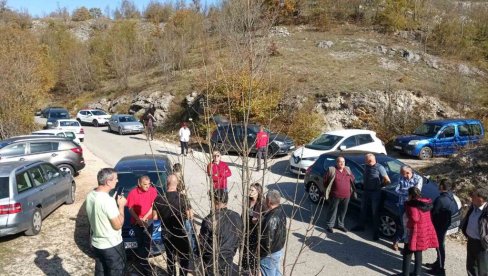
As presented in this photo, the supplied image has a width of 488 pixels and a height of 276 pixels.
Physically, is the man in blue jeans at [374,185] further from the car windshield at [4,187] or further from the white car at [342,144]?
the car windshield at [4,187]

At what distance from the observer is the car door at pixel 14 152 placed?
41.1 ft

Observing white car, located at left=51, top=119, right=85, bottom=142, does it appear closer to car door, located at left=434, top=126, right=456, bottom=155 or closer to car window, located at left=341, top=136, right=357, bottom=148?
car window, located at left=341, top=136, right=357, bottom=148

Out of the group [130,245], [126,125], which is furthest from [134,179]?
[126,125]

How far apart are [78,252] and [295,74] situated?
21126mm

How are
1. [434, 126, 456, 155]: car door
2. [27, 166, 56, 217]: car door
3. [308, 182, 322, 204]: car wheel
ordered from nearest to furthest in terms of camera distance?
[27, 166, 56, 217]: car door, [308, 182, 322, 204]: car wheel, [434, 126, 456, 155]: car door

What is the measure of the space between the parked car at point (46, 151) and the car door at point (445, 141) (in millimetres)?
14023

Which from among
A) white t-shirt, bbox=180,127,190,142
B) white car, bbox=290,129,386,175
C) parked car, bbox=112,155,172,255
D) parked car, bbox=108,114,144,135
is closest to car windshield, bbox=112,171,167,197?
parked car, bbox=112,155,172,255

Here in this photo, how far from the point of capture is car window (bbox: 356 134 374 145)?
13.9 metres

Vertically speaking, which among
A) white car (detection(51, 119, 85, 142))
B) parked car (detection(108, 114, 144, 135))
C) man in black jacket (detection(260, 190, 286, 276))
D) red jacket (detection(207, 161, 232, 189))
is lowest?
parked car (detection(108, 114, 144, 135))

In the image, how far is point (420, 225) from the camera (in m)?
5.88

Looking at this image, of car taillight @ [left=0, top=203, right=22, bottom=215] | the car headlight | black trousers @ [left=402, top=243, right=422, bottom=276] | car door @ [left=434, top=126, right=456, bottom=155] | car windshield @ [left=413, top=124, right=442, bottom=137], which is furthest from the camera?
car windshield @ [left=413, top=124, right=442, bottom=137]

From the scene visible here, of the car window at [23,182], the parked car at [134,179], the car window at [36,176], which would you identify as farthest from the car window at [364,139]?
the car window at [23,182]

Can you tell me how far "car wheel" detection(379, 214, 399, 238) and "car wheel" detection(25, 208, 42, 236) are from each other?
279 inches

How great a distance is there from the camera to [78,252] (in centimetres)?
752
